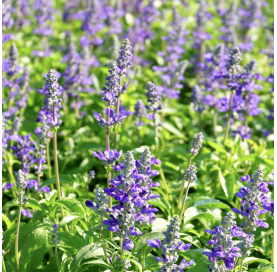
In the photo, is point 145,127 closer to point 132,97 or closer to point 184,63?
point 132,97

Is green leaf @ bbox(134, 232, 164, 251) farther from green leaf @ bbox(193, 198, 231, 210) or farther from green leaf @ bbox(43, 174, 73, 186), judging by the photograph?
green leaf @ bbox(43, 174, 73, 186)

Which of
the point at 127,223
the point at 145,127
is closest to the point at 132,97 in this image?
the point at 145,127

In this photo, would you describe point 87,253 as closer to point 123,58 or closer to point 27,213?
point 27,213

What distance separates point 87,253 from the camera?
12.0 ft

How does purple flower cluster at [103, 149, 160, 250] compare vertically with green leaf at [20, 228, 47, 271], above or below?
above

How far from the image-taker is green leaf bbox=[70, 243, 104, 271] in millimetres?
3604

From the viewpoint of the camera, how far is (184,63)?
704cm

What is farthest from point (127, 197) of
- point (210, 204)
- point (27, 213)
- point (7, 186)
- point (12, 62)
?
point (12, 62)

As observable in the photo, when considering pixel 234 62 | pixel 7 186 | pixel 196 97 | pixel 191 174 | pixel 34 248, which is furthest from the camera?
pixel 196 97

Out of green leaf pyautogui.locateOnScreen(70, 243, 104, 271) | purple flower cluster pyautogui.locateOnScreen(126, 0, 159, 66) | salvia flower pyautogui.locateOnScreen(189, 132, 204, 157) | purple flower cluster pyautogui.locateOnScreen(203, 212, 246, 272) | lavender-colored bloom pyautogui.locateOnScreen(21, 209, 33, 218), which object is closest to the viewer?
purple flower cluster pyautogui.locateOnScreen(203, 212, 246, 272)

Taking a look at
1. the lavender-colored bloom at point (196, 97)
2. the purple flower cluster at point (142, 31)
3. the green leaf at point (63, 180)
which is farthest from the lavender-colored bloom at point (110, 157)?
the purple flower cluster at point (142, 31)

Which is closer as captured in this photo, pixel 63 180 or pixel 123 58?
pixel 123 58

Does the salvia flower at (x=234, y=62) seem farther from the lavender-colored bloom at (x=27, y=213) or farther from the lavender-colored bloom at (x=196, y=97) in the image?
the lavender-colored bloom at (x=27, y=213)

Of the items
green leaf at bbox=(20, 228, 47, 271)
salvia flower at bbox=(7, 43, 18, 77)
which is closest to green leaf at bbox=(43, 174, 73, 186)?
green leaf at bbox=(20, 228, 47, 271)
